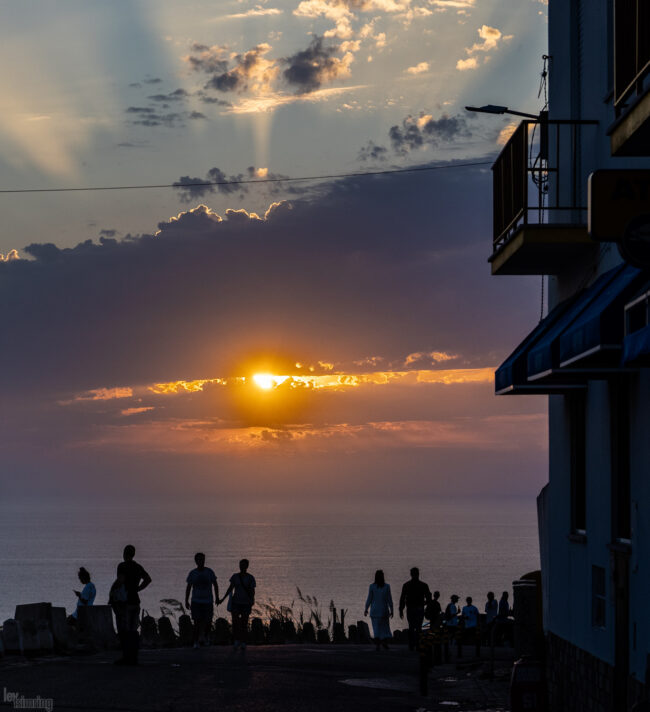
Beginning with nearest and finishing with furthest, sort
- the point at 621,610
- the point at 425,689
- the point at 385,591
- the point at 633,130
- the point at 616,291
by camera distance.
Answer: the point at 633,130, the point at 616,291, the point at 621,610, the point at 425,689, the point at 385,591

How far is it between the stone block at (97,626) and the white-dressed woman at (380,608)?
5.06 meters

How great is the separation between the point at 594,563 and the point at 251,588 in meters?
9.29

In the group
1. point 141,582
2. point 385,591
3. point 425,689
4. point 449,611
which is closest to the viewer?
point 425,689

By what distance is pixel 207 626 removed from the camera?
21969 millimetres

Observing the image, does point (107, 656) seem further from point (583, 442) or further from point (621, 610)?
point (621, 610)

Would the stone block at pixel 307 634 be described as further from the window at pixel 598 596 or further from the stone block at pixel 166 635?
the window at pixel 598 596

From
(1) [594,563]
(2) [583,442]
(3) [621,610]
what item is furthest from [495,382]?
(3) [621,610]

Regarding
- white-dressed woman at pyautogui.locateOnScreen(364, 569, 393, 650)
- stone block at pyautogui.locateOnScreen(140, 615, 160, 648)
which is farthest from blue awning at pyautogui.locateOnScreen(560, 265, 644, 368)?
stone block at pyautogui.locateOnScreen(140, 615, 160, 648)

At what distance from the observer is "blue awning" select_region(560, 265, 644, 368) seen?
969cm

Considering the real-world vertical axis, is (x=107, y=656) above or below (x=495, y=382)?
below

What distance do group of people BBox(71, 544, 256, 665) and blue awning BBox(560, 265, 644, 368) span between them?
9.23 metres

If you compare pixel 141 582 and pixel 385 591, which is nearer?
pixel 141 582

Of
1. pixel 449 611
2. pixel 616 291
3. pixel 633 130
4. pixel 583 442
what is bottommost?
pixel 449 611

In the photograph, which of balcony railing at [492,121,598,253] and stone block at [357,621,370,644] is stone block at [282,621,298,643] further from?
balcony railing at [492,121,598,253]
